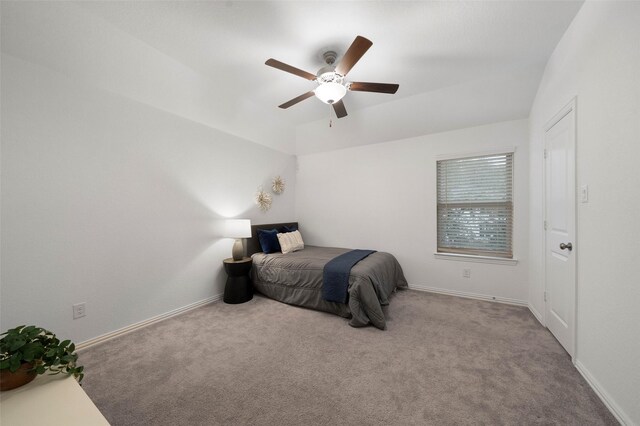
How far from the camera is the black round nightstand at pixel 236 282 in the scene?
3.26 metres

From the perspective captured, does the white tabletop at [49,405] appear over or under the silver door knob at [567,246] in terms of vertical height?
under

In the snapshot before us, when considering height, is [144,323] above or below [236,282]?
below

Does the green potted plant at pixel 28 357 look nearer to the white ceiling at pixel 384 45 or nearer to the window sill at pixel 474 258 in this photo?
the white ceiling at pixel 384 45

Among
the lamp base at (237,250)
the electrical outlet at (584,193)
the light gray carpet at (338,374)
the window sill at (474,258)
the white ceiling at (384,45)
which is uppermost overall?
the white ceiling at (384,45)

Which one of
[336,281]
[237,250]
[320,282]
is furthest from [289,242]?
[336,281]

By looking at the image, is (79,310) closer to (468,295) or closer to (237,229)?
(237,229)

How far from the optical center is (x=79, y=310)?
2.18m

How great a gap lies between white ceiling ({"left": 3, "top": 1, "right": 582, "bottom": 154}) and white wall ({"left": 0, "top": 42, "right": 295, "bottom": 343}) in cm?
51

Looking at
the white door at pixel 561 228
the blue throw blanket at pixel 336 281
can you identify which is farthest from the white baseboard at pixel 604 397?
the blue throw blanket at pixel 336 281

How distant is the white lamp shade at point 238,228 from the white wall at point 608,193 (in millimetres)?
3243

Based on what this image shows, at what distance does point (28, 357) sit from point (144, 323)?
1.96 metres

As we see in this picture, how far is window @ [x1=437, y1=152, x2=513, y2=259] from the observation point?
3.29 m

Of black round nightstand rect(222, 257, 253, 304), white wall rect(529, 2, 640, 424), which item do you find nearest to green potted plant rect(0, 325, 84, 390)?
black round nightstand rect(222, 257, 253, 304)

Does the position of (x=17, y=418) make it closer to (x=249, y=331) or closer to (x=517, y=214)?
(x=249, y=331)
